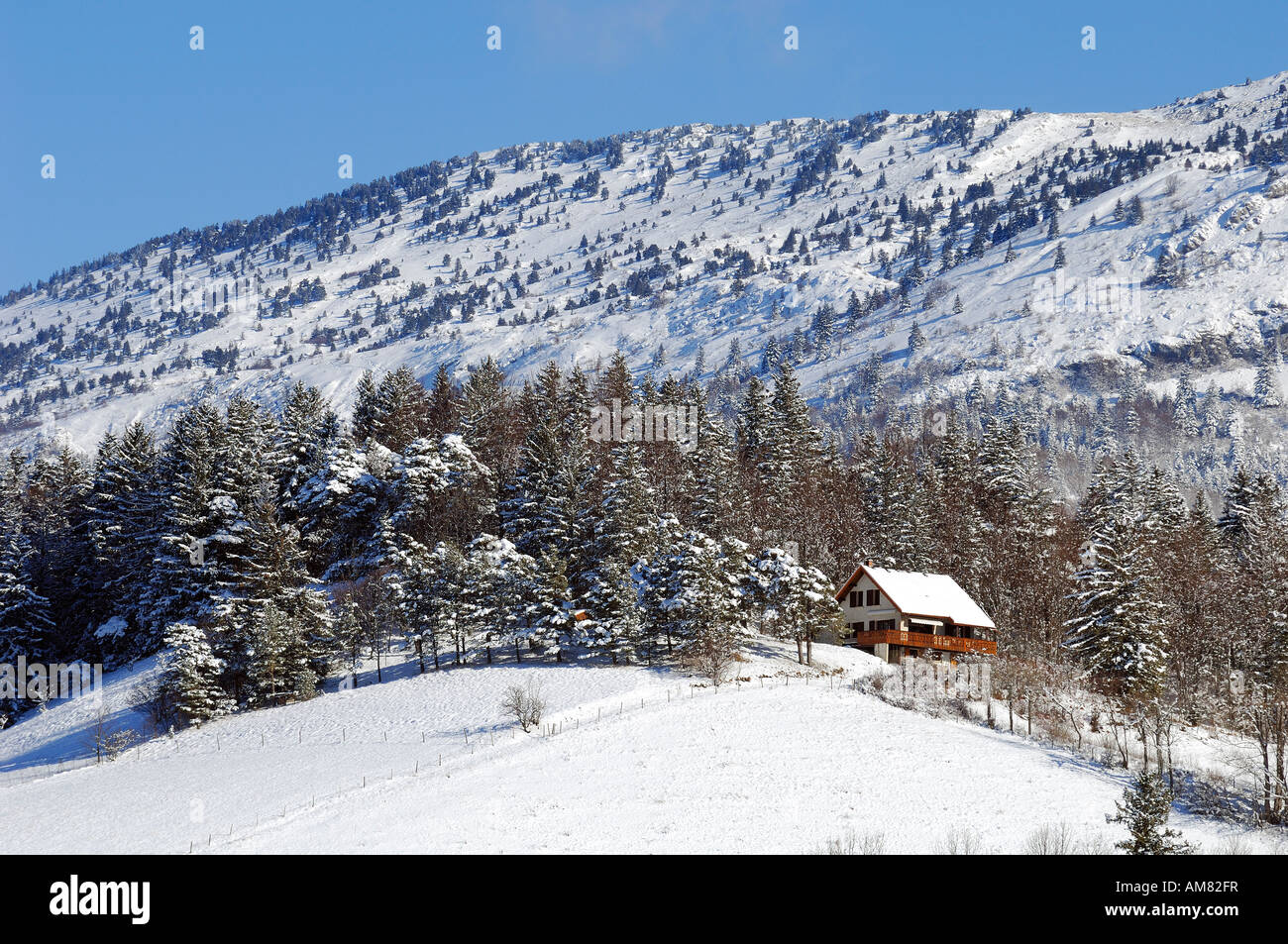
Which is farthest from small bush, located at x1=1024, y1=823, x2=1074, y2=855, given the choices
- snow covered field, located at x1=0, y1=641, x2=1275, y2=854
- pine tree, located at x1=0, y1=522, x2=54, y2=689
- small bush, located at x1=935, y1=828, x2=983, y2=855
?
pine tree, located at x1=0, y1=522, x2=54, y2=689

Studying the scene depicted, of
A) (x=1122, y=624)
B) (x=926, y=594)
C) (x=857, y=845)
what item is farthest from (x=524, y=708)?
(x=926, y=594)

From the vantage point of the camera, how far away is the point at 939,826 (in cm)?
3189

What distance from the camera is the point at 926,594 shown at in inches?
2606

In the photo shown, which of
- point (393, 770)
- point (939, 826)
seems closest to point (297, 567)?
point (393, 770)

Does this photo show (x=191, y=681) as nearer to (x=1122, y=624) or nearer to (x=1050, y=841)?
(x=1050, y=841)

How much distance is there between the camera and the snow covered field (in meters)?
30.9

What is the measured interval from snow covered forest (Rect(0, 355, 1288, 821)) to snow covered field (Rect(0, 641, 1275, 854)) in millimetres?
4805

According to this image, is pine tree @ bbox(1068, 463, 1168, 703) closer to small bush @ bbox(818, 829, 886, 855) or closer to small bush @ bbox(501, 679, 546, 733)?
small bush @ bbox(818, 829, 886, 855)

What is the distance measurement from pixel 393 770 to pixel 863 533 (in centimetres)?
4588

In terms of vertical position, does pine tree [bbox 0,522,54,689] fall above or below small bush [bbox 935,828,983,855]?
above

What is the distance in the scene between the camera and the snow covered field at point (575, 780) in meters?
30.9

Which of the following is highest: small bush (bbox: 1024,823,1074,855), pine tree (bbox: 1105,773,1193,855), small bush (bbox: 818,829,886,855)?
pine tree (bbox: 1105,773,1193,855)

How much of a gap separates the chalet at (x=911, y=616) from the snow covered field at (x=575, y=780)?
1170cm

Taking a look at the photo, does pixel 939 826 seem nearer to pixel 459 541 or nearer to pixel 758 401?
pixel 459 541
